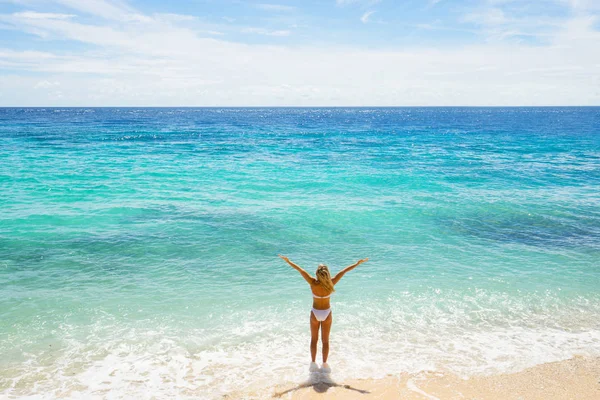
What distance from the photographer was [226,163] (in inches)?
1284

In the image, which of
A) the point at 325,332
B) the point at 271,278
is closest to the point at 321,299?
the point at 325,332

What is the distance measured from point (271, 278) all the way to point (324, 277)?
4.95 meters

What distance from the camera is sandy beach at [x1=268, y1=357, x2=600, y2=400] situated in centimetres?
726

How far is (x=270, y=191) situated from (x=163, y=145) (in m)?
25.8

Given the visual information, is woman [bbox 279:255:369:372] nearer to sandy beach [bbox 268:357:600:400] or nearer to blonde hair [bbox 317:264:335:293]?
blonde hair [bbox 317:264:335:293]

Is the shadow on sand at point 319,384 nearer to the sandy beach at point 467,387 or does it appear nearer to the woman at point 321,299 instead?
the sandy beach at point 467,387

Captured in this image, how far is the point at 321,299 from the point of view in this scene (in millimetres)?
7703

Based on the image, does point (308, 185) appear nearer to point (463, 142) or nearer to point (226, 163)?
point (226, 163)

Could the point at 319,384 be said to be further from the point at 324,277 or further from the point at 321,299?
the point at 324,277

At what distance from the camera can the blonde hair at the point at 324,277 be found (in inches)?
290

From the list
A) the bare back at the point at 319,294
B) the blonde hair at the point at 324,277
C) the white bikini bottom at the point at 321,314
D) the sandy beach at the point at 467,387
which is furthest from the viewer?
the white bikini bottom at the point at 321,314

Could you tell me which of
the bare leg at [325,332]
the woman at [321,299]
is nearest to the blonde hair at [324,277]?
the woman at [321,299]

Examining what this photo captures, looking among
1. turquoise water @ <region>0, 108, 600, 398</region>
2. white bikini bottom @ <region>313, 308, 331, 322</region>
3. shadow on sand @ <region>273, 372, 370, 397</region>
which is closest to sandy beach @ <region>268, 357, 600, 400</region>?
shadow on sand @ <region>273, 372, 370, 397</region>

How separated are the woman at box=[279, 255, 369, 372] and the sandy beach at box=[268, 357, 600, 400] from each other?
1.97 ft
